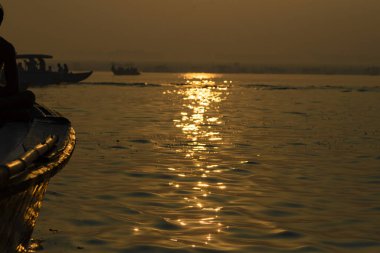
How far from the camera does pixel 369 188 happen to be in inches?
488

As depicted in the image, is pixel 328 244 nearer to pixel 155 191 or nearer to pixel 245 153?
pixel 155 191

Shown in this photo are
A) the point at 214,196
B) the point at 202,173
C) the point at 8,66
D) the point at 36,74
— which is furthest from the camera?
the point at 36,74

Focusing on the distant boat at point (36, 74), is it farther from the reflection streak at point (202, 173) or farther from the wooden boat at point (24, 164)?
the wooden boat at point (24, 164)

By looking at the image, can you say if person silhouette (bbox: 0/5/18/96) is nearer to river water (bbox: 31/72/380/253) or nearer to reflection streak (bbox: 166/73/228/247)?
river water (bbox: 31/72/380/253)

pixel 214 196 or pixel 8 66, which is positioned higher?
pixel 8 66

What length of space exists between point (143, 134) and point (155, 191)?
1093 centimetres

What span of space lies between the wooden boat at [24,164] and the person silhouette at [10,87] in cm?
7

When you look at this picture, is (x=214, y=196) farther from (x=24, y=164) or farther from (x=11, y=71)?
(x=24, y=164)

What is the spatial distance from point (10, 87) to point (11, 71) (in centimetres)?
19

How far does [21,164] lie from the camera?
18.2ft

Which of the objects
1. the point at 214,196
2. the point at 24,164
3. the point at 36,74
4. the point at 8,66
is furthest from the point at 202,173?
the point at 36,74

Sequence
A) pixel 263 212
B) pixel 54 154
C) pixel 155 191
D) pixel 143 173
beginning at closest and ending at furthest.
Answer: pixel 54 154, pixel 263 212, pixel 155 191, pixel 143 173

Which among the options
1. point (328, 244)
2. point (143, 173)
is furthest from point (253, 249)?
point (143, 173)

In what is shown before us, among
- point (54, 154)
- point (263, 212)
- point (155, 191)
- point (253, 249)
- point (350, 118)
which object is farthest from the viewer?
point (350, 118)
